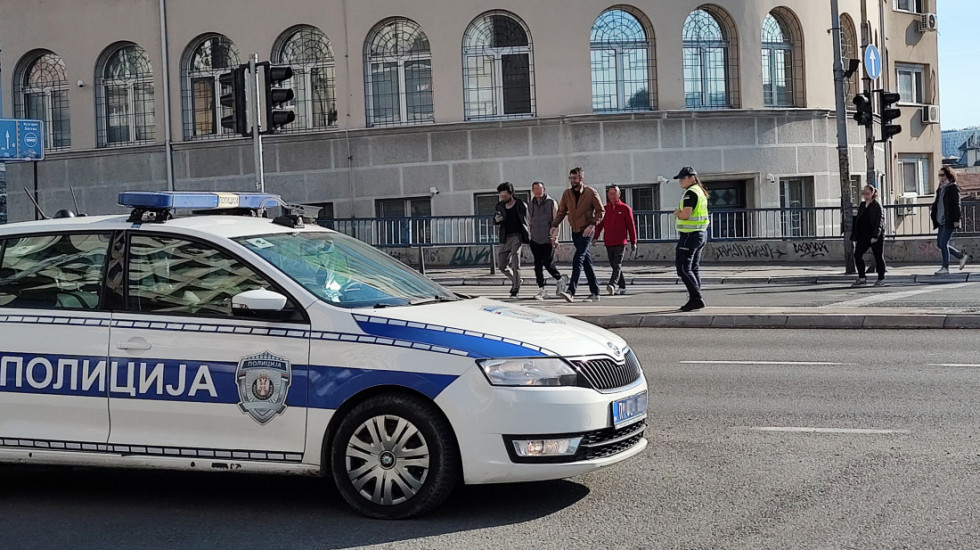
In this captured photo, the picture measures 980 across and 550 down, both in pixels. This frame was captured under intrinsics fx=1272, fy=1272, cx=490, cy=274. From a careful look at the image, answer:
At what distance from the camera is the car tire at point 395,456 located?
6.04 metres

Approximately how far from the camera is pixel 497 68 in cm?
3145

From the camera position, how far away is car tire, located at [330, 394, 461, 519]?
238 inches

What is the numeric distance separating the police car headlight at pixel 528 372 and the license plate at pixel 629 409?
32 centimetres

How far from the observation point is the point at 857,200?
34.4m

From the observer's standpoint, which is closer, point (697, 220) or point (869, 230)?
point (697, 220)

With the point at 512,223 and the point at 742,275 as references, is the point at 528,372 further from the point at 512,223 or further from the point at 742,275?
the point at 742,275

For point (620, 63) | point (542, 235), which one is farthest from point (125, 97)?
point (542, 235)

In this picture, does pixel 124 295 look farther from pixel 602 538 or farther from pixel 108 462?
pixel 602 538

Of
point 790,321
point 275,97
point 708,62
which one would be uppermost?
point 708,62

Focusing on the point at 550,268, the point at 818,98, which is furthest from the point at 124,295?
the point at 818,98

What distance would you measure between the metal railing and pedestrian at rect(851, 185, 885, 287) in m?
5.56

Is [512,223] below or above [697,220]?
above

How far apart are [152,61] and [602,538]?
30.3m

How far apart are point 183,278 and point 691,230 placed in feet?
32.2
